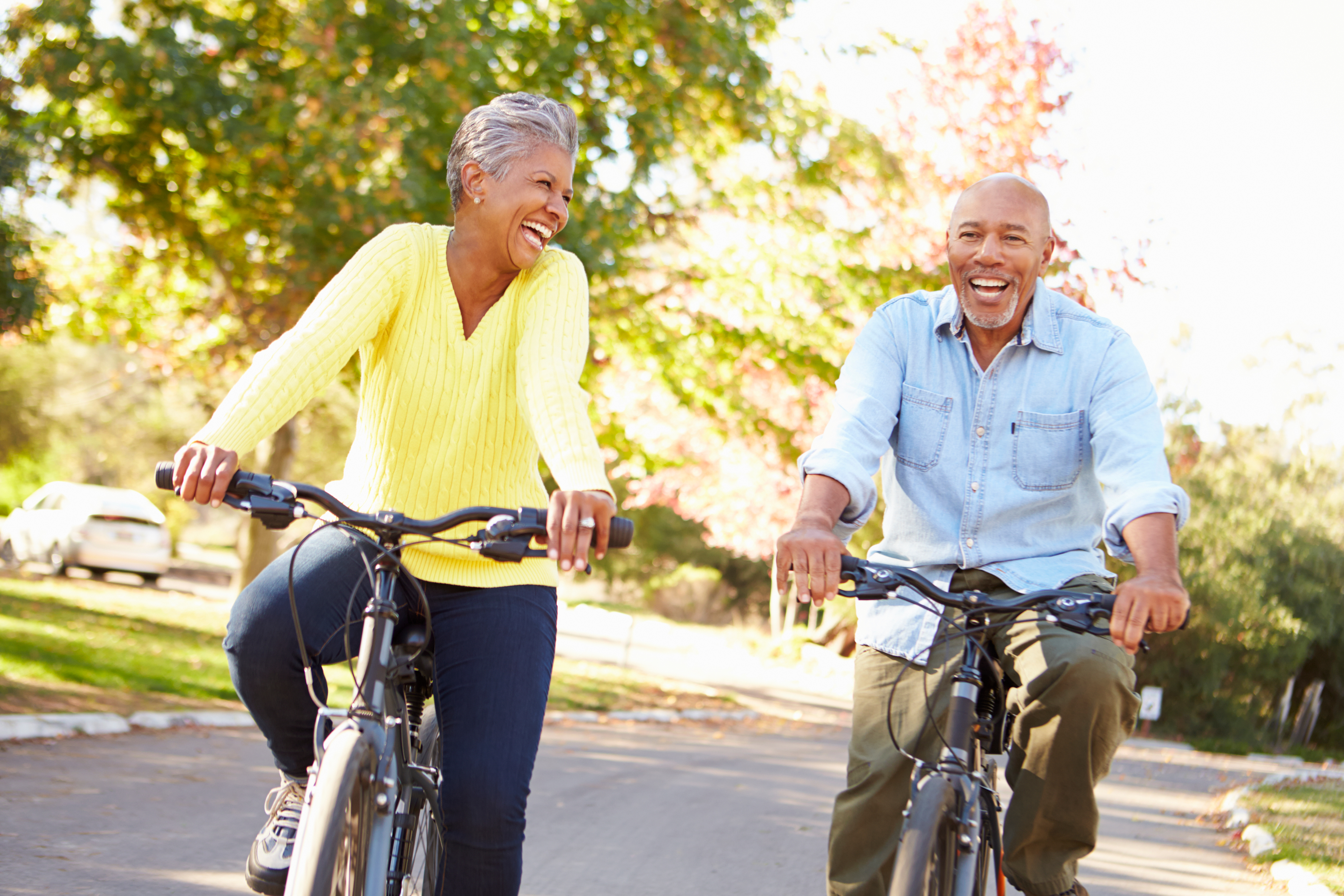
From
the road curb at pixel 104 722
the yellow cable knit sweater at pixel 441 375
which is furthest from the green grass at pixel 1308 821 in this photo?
the road curb at pixel 104 722

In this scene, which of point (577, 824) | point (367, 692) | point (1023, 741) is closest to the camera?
point (367, 692)

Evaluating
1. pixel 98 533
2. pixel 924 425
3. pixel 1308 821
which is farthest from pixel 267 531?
pixel 924 425

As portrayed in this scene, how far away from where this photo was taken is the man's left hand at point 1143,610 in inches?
105

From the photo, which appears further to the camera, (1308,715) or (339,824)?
(1308,715)

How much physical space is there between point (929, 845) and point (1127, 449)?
1109 mm

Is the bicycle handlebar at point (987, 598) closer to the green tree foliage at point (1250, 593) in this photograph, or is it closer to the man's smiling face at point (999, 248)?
the man's smiling face at point (999, 248)

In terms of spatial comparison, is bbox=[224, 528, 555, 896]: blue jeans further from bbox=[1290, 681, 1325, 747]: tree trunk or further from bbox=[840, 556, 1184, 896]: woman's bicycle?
bbox=[1290, 681, 1325, 747]: tree trunk

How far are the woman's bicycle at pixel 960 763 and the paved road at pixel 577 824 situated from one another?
281 centimetres

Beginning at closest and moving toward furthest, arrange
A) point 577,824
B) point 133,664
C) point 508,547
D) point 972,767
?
point 508,547 → point 972,767 → point 577,824 → point 133,664

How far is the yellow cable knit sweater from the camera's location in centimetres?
314

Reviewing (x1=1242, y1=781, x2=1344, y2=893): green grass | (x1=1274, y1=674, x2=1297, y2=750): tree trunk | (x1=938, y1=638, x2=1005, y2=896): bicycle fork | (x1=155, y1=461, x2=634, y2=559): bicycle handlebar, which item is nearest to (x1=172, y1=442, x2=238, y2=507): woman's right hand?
(x1=155, y1=461, x2=634, y2=559): bicycle handlebar

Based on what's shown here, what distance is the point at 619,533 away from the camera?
8.18 feet

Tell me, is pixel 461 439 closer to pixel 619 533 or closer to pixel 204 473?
pixel 204 473

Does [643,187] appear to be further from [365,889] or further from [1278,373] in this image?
[1278,373]
